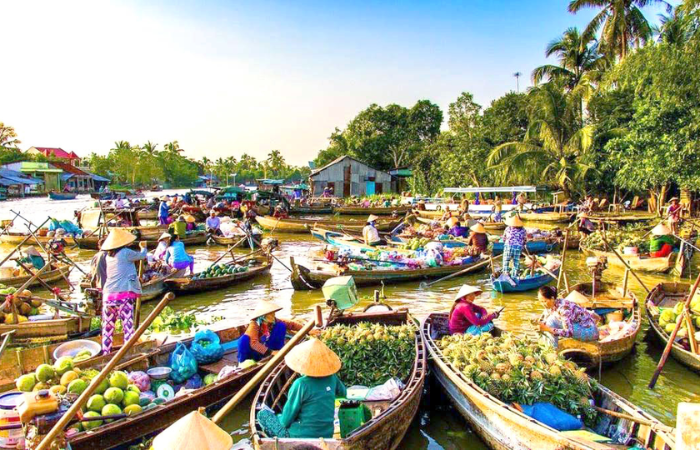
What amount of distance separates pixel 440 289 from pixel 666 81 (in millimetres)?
13445

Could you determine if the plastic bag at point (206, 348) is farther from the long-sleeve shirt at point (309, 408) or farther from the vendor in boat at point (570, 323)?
the vendor in boat at point (570, 323)

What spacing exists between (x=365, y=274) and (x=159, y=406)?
778 cm

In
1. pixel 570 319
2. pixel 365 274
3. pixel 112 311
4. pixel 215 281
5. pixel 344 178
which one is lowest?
pixel 215 281

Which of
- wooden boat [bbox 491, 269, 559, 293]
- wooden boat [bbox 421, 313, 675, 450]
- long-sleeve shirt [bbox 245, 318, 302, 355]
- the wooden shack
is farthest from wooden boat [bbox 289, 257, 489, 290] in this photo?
the wooden shack

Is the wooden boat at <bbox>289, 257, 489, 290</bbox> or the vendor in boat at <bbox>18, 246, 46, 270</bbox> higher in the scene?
the vendor in boat at <bbox>18, 246, 46, 270</bbox>

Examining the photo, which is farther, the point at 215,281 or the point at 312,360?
the point at 215,281

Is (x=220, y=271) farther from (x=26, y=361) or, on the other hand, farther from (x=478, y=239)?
(x=478, y=239)

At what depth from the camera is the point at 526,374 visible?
510cm

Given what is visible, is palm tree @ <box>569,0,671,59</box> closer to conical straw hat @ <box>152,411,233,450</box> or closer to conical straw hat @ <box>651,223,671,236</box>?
conical straw hat @ <box>651,223,671,236</box>

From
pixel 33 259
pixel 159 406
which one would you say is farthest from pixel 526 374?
pixel 33 259

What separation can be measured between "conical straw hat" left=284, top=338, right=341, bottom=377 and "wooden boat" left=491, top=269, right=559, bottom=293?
8.33 meters

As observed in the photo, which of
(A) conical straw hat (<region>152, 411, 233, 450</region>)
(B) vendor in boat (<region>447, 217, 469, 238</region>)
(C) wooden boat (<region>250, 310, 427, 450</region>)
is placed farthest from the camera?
(B) vendor in boat (<region>447, 217, 469, 238</region>)

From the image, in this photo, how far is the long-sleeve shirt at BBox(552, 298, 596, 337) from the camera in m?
6.61

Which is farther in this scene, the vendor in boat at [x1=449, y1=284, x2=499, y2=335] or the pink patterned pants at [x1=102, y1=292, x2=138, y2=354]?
the vendor in boat at [x1=449, y1=284, x2=499, y2=335]
